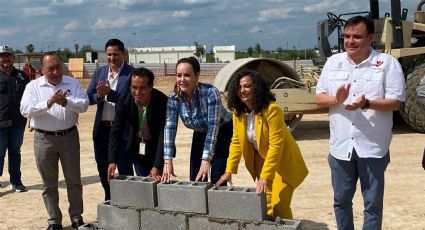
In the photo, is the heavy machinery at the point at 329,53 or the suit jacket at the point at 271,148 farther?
the heavy machinery at the point at 329,53

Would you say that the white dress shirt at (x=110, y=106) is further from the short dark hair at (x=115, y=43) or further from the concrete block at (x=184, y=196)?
the concrete block at (x=184, y=196)

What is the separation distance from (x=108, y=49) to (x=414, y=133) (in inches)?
313

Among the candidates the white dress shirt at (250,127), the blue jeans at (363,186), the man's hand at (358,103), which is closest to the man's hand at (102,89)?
the white dress shirt at (250,127)

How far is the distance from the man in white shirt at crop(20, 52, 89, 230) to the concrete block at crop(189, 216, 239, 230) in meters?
1.66

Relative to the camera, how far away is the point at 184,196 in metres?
4.23

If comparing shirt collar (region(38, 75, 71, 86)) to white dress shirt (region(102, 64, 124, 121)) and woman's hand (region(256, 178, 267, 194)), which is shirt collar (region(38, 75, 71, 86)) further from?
woman's hand (region(256, 178, 267, 194))

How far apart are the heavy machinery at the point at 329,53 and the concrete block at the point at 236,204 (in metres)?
5.57

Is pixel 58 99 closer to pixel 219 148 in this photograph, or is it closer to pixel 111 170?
pixel 111 170

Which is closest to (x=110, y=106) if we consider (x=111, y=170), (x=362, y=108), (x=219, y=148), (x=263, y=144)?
(x=111, y=170)

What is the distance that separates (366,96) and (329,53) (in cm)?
796

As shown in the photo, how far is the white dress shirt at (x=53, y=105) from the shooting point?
5.06 meters

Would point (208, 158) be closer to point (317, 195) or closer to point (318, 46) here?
point (317, 195)

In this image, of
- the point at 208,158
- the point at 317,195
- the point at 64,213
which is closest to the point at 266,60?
the point at 317,195

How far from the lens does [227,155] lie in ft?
15.2
